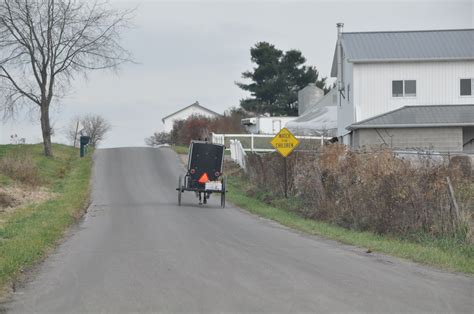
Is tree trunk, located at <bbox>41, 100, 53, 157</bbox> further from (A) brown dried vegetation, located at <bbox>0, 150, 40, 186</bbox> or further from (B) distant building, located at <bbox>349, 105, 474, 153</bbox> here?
(B) distant building, located at <bbox>349, 105, 474, 153</bbox>

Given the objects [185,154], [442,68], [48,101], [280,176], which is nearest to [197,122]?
[185,154]

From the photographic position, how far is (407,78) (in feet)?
137

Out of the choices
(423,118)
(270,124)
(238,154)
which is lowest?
(238,154)

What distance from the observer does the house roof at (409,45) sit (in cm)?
4159

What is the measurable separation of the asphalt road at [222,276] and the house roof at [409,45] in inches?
986

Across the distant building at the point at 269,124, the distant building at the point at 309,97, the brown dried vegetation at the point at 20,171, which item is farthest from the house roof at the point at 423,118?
the distant building at the point at 309,97

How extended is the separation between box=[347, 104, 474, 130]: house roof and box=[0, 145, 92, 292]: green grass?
50.2ft

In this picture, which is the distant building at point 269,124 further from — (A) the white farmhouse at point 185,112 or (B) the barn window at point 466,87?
(A) the white farmhouse at point 185,112

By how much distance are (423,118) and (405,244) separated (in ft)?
78.9

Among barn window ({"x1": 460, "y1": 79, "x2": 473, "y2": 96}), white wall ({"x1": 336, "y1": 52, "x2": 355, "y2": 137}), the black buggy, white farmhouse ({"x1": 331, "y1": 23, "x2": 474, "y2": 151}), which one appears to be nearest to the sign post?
the black buggy

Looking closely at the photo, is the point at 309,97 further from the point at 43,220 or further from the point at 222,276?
the point at 222,276

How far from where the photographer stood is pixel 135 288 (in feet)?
32.2

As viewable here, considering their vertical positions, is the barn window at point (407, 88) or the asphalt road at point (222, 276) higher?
the barn window at point (407, 88)

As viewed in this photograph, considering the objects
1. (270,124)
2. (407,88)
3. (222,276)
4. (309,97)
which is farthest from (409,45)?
(222,276)
